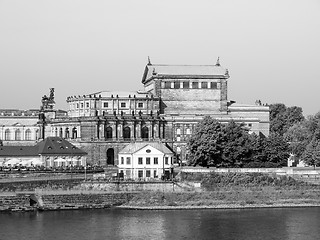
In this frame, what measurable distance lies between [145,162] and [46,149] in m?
16.2

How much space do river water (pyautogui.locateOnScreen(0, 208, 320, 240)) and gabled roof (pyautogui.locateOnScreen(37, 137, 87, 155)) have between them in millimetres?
28116

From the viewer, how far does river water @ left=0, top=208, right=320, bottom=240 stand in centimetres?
6272

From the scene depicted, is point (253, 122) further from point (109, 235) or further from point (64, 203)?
point (109, 235)

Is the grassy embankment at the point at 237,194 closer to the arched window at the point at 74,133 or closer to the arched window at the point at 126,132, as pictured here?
the arched window at the point at 126,132

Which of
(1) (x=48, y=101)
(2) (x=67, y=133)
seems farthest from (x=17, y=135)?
(2) (x=67, y=133)

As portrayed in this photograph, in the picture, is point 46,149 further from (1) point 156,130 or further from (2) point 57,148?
(1) point 156,130

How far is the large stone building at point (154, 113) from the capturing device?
115312mm

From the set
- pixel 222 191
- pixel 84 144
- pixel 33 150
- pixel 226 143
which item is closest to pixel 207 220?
pixel 222 191

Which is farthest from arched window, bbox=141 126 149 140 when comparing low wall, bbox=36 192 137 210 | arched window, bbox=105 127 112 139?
low wall, bbox=36 192 137 210

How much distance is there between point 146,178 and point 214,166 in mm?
9497

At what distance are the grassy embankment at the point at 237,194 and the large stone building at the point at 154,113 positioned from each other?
28.2 metres

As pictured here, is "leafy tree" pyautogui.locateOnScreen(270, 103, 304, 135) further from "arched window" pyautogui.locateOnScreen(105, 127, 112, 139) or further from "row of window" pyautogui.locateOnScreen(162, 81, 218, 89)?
"arched window" pyautogui.locateOnScreen(105, 127, 112, 139)

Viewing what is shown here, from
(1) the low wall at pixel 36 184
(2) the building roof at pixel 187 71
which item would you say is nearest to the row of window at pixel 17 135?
(2) the building roof at pixel 187 71

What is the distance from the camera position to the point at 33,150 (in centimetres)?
10362
